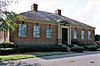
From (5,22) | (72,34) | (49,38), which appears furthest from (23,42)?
(72,34)

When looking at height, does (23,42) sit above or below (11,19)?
below

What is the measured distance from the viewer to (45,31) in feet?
98.5

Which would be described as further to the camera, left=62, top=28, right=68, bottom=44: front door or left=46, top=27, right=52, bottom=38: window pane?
left=62, top=28, right=68, bottom=44: front door

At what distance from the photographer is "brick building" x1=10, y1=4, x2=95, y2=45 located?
2727 centimetres

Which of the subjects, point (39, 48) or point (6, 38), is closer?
point (39, 48)

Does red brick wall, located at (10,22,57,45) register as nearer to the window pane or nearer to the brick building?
the brick building

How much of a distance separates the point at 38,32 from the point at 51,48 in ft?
11.8

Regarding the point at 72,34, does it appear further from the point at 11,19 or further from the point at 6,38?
the point at 11,19

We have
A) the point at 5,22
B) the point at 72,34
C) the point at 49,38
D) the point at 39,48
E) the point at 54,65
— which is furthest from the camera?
the point at 72,34

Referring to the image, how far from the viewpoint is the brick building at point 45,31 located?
27.3m

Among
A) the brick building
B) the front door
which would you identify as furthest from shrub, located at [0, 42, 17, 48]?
the front door

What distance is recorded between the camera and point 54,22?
31.3m

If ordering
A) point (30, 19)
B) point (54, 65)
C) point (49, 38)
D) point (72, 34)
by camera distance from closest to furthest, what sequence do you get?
point (54, 65) < point (30, 19) < point (49, 38) < point (72, 34)

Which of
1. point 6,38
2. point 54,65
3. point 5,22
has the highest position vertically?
point 5,22
